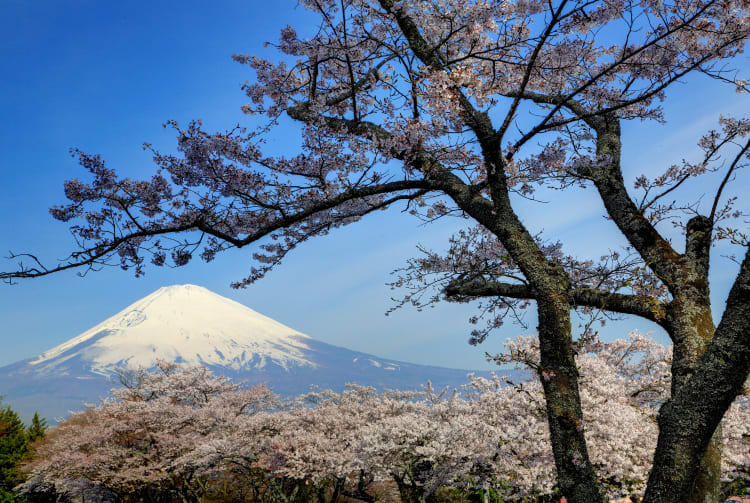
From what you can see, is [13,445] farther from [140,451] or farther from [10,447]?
[140,451]

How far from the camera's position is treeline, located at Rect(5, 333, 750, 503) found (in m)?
9.30

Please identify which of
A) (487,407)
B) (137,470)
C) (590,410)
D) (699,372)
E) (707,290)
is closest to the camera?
(699,372)

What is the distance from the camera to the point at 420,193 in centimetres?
514

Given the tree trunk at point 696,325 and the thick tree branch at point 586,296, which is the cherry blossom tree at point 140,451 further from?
the tree trunk at point 696,325

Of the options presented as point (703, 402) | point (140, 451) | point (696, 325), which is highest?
point (696, 325)

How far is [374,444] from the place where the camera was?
9875 millimetres

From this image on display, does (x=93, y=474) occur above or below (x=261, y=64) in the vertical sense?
below

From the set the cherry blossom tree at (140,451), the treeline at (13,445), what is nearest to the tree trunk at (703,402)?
the cherry blossom tree at (140,451)

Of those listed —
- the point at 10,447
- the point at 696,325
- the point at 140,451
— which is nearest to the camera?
the point at 696,325

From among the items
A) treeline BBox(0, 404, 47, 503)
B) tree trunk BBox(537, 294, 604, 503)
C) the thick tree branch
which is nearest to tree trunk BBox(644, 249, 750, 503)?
tree trunk BBox(537, 294, 604, 503)

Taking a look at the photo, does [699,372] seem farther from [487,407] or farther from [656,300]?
[487,407]

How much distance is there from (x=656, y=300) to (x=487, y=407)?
6639 mm

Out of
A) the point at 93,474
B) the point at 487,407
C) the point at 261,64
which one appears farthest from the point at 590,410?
the point at 93,474

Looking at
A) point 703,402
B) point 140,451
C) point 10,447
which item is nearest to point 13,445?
point 10,447
